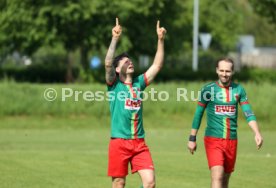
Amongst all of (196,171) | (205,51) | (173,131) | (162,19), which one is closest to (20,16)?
(162,19)

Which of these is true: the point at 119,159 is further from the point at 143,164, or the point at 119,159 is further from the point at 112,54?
the point at 112,54

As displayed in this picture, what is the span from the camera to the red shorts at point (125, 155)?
11.3m

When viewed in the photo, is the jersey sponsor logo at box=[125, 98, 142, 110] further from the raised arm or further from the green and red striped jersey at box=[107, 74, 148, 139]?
the raised arm

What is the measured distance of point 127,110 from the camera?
448 inches

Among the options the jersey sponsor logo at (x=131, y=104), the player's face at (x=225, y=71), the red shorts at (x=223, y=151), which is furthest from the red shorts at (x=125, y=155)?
the player's face at (x=225, y=71)

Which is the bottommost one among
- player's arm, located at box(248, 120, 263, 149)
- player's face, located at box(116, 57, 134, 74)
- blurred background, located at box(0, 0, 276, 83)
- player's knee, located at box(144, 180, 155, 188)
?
player's knee, located at box(144, 180, 155, 188)

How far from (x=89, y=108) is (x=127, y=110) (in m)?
20.8

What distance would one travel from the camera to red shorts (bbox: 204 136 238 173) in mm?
12000

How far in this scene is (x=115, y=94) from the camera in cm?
1141

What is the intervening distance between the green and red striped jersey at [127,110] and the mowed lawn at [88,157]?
367 centimetres

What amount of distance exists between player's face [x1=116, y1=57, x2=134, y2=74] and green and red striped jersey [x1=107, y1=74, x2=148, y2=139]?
0.18 meters

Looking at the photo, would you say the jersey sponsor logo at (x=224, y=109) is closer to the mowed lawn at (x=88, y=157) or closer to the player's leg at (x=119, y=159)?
the player's leg at (x=119, y=159)

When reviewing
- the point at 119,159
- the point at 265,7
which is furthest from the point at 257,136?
the point at 265,7

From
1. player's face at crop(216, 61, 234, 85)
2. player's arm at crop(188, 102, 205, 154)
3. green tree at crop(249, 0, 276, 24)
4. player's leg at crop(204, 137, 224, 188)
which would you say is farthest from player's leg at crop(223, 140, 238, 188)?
green tree at crop(249, 0, 276, 24)
